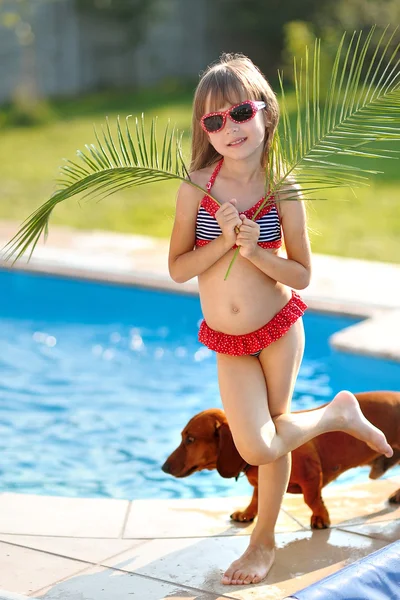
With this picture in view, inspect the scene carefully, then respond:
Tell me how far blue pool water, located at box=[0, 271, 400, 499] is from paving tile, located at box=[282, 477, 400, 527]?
2.72 ft

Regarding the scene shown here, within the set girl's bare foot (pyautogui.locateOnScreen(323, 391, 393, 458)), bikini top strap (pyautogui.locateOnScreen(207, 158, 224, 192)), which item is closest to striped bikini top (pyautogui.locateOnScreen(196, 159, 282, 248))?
bikini top strap (pyautogui.locateOnScreen(207, 158, 224, 192))

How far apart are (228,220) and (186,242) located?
0.27 m

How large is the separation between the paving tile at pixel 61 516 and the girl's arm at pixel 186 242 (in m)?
1.11

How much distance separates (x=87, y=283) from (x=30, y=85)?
34.7ft

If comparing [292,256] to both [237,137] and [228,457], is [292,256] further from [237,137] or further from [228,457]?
[228,457]

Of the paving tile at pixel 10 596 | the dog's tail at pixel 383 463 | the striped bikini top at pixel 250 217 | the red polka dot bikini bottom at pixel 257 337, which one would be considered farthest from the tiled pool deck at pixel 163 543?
the striped bikini top at pixel 250 217

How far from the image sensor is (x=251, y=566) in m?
3.49

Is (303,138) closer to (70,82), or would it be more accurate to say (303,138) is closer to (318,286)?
(318,286)

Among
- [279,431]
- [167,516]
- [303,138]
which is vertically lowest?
[167,516]

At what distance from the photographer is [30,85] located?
18.1 meters

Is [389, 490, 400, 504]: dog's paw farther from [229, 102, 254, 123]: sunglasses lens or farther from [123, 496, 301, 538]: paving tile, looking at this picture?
[229, 102, 254, 123]: sunglasses lens

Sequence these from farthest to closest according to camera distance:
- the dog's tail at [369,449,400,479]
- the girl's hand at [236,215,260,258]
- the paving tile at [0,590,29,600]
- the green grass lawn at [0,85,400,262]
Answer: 1. the green grass lawn at [0,85,400,262]
2. the dog's tail at [369,449,400,479]
3. the girl's hand at [236,215,260,258]
4. the paving tile at [0,590,29,600]

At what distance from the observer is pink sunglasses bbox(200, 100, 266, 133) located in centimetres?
340

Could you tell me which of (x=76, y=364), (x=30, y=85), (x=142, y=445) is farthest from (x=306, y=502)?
(x=30, y=85)
